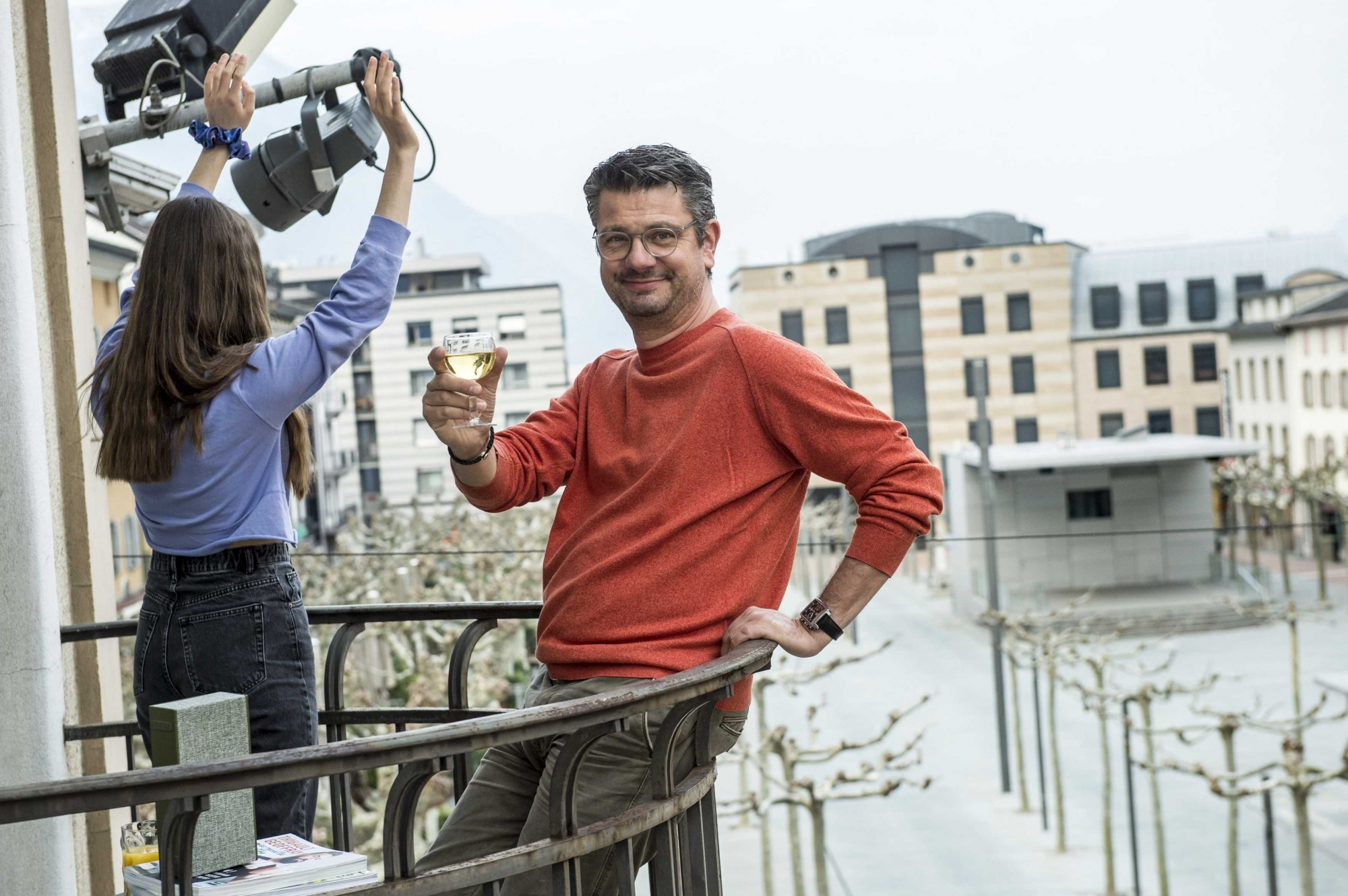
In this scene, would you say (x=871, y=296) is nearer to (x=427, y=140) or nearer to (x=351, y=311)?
(x=427, y=140)

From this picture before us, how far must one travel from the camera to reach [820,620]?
1548 mm

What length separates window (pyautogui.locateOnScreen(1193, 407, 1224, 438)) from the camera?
1583 inches

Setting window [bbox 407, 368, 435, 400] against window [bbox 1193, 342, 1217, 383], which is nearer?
window [bbox 407, 368, 435, 400]

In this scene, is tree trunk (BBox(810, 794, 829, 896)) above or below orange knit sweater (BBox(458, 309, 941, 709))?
below

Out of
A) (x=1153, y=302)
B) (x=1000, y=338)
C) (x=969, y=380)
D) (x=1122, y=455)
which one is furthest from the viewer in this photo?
(x=1153, y=302)

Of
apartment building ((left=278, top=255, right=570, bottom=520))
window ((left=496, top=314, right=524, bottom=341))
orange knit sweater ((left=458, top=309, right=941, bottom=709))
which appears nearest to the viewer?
orange knit sweater ((left=458, top=309, right=941, bottom=709))

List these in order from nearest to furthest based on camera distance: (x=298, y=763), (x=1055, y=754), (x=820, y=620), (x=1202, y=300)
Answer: (x=298, y=763), (x=820, y=620), (x=1055, y=754), (x=1202, y=300)

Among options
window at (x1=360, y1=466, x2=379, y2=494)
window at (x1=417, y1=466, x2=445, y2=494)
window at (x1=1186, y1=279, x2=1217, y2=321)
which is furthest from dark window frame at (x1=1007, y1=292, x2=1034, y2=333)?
window at (x1=360, y1=466, x2=379, y2=494)

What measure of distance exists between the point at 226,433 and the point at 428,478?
32.6 metres

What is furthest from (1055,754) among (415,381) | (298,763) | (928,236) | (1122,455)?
(928,236)

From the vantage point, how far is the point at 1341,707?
2741 cm

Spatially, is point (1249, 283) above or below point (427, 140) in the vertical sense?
above

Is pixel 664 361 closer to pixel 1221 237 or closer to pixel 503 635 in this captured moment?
pixel 503 635

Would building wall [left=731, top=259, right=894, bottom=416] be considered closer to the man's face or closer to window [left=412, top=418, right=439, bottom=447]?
window [left=412, top=418, right=439, bottom=447]
